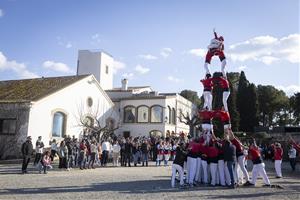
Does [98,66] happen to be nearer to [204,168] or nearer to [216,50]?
[216,50]

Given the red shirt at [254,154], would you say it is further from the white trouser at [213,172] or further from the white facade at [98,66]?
the white facade at [98,66]

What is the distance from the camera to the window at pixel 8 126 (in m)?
29.8

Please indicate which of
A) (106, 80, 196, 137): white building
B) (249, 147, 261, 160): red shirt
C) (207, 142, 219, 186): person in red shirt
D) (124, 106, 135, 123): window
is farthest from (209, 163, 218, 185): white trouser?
(124, 106, 135, 123): window

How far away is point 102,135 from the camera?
3056 centimetres

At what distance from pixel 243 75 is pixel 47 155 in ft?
144

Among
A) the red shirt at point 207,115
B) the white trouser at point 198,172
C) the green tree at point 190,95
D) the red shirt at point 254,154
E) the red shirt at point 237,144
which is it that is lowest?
the white trouser at point 198,172

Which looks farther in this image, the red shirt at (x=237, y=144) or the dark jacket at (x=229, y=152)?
the red shirt at (x=237, y=144)

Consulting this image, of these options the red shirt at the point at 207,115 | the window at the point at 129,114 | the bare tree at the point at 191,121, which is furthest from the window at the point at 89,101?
the red shirt at the point at 207,115

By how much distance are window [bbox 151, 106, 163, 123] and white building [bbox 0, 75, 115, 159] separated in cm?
591

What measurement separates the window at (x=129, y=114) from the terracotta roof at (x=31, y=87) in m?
10.0

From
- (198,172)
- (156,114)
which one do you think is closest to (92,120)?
(156,114)

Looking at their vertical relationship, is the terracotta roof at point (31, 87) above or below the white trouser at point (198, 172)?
above

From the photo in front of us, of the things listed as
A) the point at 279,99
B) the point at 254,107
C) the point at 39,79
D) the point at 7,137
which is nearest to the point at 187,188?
the point at 7,137

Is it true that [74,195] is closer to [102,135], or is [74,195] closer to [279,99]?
[102,135]
